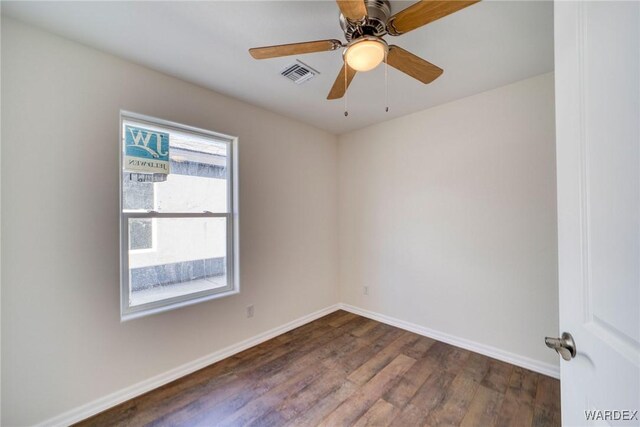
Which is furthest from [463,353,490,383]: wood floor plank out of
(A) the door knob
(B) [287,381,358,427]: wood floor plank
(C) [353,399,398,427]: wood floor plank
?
(A) the door knob

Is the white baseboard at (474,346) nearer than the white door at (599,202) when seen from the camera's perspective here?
No

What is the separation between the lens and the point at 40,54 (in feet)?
5.27

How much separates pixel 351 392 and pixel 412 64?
234cm

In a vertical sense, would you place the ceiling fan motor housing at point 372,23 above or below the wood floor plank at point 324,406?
above

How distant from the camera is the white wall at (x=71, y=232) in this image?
4.97ft

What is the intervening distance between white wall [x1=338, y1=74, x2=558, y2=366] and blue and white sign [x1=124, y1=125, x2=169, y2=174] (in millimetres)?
2287

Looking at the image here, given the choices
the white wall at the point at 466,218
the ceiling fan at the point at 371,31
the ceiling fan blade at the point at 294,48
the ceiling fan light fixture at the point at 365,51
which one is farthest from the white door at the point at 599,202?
the white wall at the point at 466,218

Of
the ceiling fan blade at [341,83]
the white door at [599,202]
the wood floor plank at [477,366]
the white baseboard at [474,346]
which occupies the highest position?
the ceiling fan blade at [341,83]

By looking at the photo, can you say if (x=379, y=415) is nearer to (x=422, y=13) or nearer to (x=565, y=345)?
(x=565, y=345)

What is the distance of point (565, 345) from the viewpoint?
745 mm

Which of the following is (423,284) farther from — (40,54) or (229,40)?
(40,54)

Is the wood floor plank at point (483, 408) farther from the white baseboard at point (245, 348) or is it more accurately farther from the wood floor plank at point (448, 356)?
the white baseboard at point (245, 348)

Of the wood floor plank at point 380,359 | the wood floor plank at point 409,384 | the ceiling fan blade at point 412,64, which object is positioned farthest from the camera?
the wood floor plank at point 380,359

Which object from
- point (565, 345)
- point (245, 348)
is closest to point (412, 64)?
point (565, 345)
